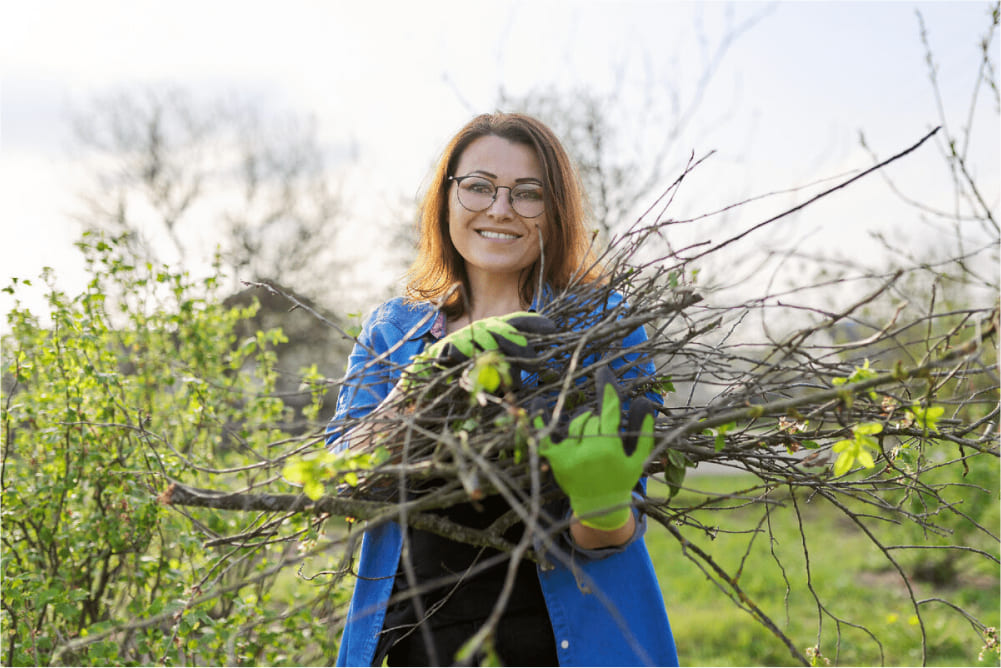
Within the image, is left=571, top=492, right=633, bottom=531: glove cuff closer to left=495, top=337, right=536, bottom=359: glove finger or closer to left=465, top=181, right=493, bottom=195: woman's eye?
left=495, top=337, right=536, bottom=359: glove finger

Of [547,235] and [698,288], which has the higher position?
[547,235]

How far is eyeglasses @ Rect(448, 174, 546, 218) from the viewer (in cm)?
222

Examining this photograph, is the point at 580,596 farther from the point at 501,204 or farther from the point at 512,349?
the point at 501,204

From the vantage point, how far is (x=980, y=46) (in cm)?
292

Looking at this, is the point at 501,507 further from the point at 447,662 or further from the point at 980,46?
the point at 980,46

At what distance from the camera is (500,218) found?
2201 mm

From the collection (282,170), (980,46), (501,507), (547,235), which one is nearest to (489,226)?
(547,235)

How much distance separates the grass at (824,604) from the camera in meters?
4.85

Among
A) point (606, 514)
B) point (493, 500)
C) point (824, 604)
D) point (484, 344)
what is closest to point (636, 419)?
point (606, 514)

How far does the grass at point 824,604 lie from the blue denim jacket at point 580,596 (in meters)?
1.96

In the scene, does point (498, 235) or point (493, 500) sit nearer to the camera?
point (493, 500)

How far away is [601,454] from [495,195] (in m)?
1.11

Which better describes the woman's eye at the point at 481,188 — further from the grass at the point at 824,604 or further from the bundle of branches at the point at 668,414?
the grass at the point at 824,604

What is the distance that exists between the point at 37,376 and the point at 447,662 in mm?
2604
